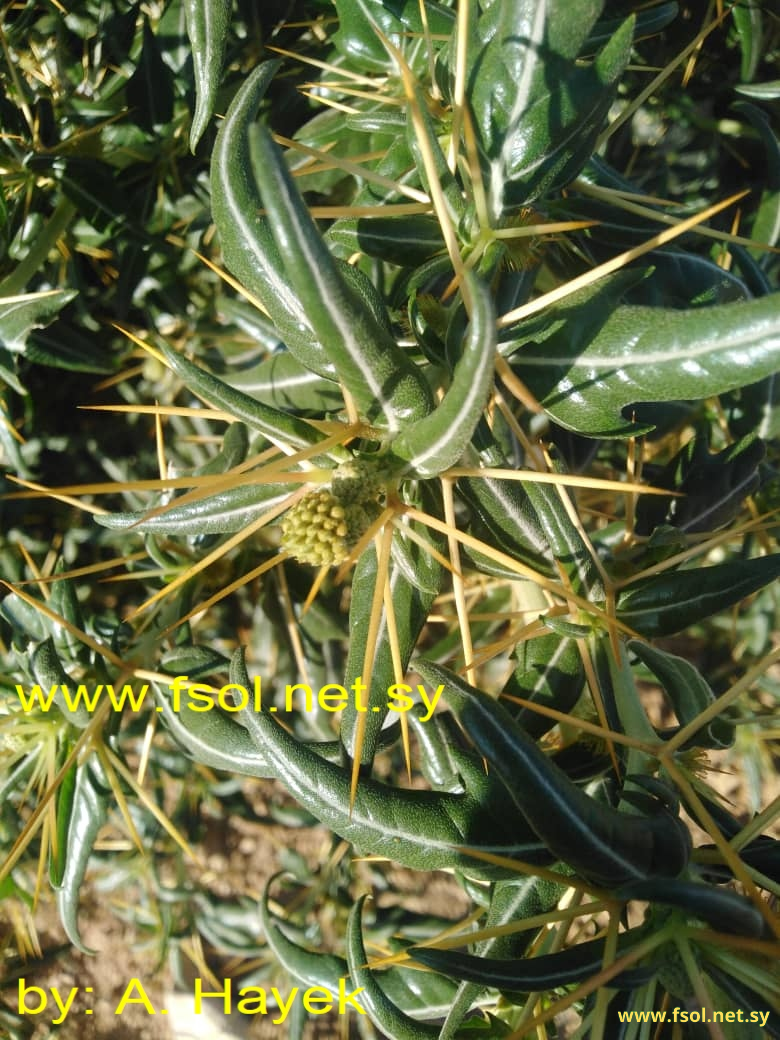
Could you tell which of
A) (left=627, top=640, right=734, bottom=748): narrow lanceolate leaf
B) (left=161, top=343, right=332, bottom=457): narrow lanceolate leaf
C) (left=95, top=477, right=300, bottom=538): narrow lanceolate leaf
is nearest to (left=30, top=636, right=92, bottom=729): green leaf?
(left=95, top=477, right=300, bottom=538): narrow lanceolate leaf

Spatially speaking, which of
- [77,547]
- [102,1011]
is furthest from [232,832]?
[77,547]

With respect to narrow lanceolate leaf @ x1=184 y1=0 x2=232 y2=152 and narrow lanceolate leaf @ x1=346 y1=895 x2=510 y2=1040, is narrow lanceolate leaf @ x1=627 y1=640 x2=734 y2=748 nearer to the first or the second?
narrow lanceolate leaf @ x1=346 y1=895 x2=510 y2=1040

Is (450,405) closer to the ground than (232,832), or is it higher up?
higher up

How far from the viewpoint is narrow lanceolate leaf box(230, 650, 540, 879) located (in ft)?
2.61

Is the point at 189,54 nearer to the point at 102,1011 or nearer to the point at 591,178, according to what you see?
the point at 591,178

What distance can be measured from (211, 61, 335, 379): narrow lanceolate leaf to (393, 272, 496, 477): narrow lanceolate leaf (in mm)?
137

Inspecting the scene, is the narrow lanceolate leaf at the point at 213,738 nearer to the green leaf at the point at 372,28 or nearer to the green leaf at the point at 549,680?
the green leaf at the point at 549,680

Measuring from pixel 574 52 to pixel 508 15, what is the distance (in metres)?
0.07

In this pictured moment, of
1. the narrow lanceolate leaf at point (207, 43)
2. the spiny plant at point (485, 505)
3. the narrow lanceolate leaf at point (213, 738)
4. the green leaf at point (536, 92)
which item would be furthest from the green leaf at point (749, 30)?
the narrow lanceolate leaf at point (213, 738)

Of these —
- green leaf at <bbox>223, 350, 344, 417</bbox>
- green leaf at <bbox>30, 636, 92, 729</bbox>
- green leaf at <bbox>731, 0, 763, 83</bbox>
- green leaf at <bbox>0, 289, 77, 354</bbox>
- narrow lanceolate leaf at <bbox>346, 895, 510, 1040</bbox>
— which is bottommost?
narrow lanceolate leaf at <bbox>346, 895, 510, 1040</bbox>

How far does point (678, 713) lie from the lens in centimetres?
83

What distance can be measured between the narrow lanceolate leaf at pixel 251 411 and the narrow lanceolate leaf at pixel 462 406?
0.10 meters

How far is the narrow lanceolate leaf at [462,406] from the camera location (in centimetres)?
53

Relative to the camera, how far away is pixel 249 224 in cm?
73
